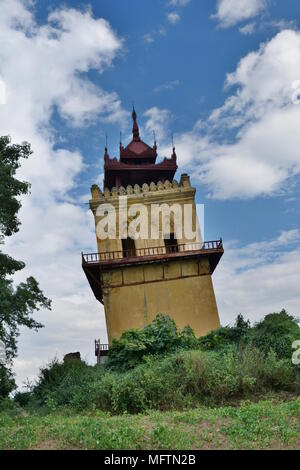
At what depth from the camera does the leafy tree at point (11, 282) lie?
13820 mm

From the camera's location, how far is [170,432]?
7.77 m

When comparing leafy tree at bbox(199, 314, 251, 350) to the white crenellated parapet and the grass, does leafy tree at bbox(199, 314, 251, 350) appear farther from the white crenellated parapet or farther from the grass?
the white crenellated parapet

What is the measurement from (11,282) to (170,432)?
8.90 m

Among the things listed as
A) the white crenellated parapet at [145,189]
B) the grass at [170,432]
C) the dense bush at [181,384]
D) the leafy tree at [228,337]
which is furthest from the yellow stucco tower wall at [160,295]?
the grass at [170,432]

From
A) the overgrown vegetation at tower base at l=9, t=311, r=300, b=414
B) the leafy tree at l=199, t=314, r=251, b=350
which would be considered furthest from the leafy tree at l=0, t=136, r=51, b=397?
the leafy tree at l=199, t=314, r=251, b=350

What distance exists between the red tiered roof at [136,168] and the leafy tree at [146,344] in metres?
11.4

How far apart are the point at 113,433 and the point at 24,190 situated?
33.0ft

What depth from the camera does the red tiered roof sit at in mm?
26297

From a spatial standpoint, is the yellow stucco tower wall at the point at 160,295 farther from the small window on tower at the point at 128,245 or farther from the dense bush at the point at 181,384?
the dense bush at the point at 181,384

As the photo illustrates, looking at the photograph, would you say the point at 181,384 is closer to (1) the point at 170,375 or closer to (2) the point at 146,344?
(1) the point at 170,375

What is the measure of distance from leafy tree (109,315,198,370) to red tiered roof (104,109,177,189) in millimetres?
11390
